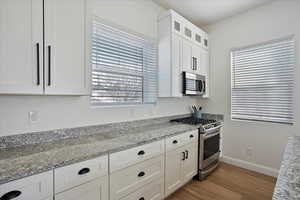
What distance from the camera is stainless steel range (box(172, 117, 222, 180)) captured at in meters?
2.45

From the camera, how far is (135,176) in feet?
5.04

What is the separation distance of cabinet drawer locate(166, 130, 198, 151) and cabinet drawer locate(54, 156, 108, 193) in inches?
34.5

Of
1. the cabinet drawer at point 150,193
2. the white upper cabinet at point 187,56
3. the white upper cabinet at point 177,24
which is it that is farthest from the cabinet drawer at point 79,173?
the white upper cabinet at point 177,24

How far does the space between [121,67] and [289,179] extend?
2017 mm

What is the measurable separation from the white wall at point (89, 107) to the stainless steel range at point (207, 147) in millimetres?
714

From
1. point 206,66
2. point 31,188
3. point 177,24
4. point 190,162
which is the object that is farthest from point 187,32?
point 31,188

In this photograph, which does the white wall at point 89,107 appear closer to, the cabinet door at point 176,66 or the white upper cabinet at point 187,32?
the cabinet door at point 176,66

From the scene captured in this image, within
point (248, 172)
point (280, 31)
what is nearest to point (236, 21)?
point (280, 31)

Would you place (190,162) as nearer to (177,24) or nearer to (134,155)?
(134,155)

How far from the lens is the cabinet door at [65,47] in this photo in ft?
4.09

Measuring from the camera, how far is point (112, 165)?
4.37ft

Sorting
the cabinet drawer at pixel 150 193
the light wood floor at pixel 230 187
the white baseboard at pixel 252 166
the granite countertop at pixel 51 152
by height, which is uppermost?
the granite countertop at pixel 51 152

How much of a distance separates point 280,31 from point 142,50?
90.1 inches

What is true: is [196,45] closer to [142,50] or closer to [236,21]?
[236,21]
